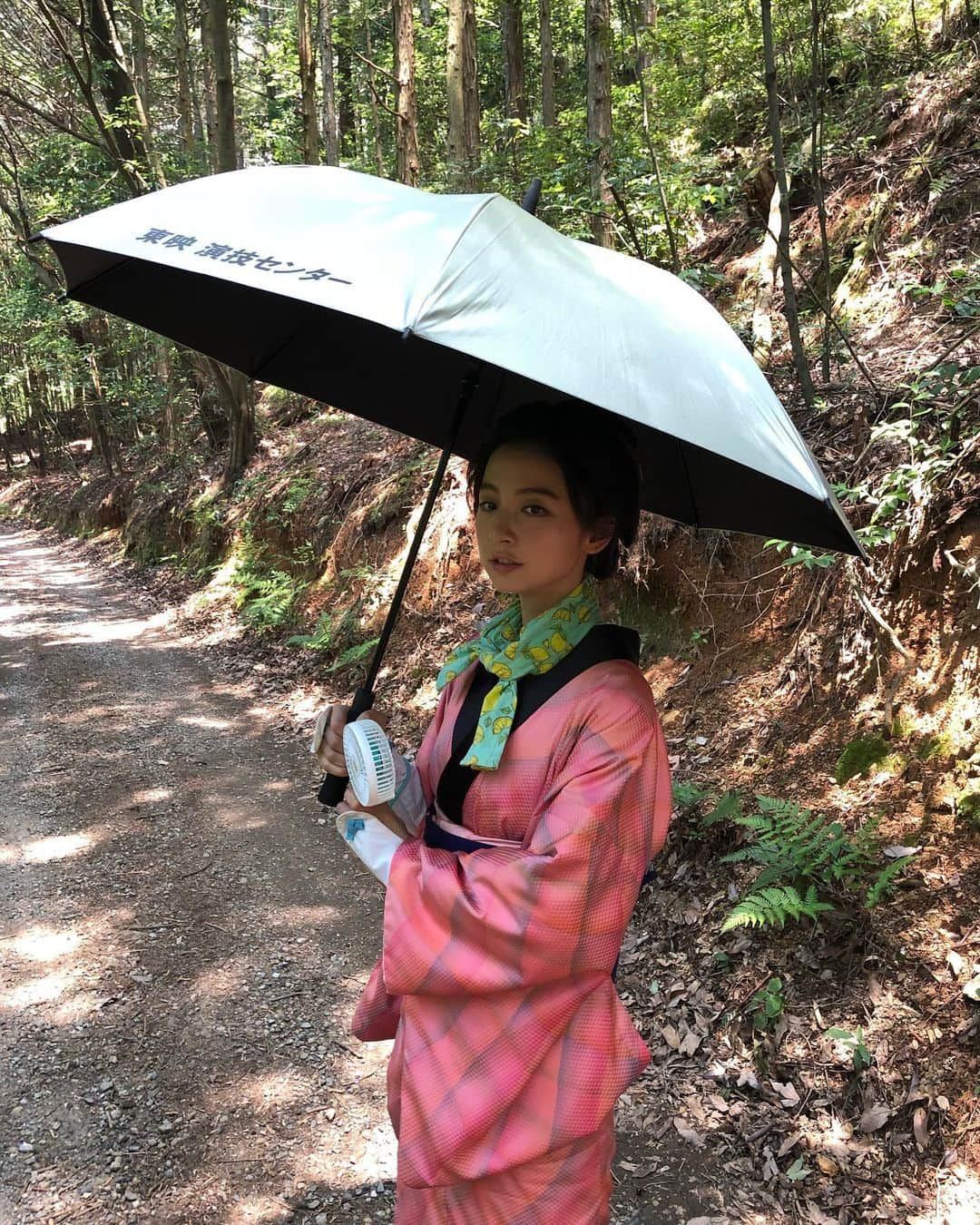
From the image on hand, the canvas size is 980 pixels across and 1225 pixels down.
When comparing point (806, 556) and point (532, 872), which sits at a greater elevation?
point (806, 556)

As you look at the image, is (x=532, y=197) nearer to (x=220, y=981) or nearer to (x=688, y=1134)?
(x=688, y=1134)

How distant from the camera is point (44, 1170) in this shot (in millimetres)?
2773

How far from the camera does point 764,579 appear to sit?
15.8 feet

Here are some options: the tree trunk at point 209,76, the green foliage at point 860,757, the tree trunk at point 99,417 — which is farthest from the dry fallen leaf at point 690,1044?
the tree trunk at point 99,417

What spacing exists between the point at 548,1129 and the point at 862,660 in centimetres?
318

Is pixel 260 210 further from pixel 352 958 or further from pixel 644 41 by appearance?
pixel 644 41

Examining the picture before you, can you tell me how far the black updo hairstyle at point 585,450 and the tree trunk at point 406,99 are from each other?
11156 millimetres

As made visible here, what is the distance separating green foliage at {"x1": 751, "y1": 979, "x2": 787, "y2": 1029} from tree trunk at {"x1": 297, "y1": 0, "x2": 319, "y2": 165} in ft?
47.8

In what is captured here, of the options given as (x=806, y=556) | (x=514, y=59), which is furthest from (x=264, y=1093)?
(x=514, y=59)

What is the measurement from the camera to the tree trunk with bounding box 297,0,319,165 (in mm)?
13219

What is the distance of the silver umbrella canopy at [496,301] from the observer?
1.34 m

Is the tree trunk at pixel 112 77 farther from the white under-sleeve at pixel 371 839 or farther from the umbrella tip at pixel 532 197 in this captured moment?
the white under-sleeve at pixel 371 839

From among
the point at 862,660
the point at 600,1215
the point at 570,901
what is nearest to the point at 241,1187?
the point at 600,1215

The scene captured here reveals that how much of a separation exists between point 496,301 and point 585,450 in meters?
0.40
